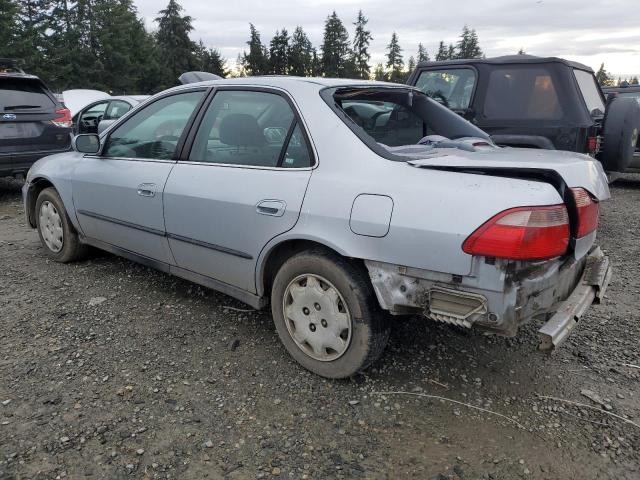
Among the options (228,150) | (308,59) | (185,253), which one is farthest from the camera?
(308,59)

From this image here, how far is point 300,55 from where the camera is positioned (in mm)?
77250

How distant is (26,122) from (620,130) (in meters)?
7.46

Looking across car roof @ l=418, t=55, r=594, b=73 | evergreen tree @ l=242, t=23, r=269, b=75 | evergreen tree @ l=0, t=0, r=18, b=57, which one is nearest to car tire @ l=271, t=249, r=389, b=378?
car roof @ l=418, t=55, r=594, b=73

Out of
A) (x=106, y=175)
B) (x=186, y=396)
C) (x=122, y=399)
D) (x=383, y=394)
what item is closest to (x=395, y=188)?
(x=383, y=394)

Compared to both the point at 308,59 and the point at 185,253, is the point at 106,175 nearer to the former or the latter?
the point at 185,253

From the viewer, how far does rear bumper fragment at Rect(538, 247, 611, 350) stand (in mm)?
2191

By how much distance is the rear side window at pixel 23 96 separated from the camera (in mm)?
7012

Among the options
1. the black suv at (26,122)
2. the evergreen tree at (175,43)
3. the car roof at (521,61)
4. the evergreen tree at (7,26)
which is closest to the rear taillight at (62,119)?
the black suv at (26,122)

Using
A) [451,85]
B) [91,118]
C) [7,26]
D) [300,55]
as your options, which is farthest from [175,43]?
[451,85]

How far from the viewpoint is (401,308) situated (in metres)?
2.43

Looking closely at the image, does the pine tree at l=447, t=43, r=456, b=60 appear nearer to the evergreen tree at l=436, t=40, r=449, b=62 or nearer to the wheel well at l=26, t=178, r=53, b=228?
the evergreen tree at l=436, t=40, r=449, b=62

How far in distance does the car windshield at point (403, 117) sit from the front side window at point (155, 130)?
1152 millimetres

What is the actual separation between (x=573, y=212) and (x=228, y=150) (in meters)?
1.97

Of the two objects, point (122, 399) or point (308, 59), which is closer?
point (122, 399)
